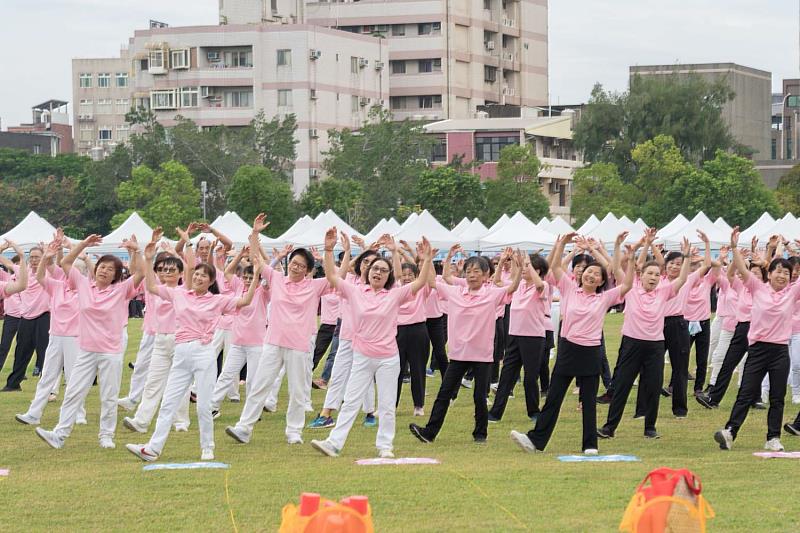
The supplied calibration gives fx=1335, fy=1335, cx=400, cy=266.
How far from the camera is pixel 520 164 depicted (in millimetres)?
68312

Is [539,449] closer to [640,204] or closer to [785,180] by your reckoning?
[640,204]

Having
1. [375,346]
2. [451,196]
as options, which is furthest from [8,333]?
[451,196]

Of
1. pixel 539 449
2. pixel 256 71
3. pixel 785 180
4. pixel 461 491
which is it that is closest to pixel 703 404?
pixel 539 449

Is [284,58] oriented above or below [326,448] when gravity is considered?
above

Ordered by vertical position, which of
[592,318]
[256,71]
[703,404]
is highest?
[256,71]

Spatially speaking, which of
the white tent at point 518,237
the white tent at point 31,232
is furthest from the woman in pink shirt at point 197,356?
the white tent at point 518,237

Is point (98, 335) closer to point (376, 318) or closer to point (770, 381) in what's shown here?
point (376, 318)

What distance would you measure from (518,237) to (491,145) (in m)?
41.7

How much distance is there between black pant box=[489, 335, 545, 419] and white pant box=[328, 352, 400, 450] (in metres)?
3.07

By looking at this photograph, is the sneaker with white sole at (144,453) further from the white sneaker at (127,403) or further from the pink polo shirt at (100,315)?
the white sneaker at (127,403)

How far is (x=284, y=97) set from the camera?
269ft

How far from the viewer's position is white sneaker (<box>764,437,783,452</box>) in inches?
512

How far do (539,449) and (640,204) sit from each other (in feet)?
184

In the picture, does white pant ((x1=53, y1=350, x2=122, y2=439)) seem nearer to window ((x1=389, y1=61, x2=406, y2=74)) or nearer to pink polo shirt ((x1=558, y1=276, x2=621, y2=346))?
pink polo shirt ((x1=558, y1=276, x2=621, y2=346))
